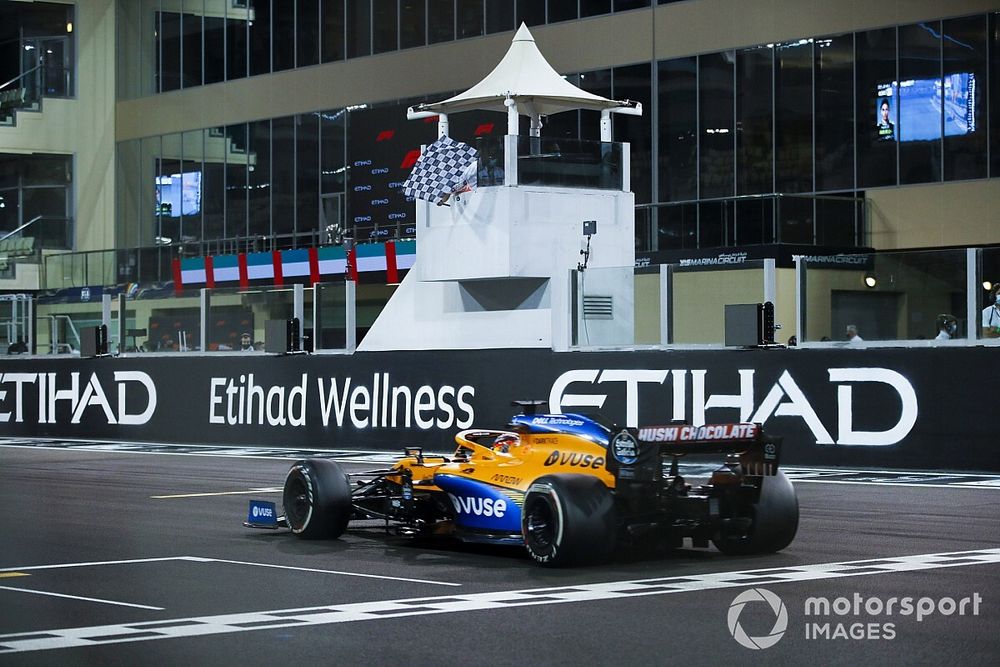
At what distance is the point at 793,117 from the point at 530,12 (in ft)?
28.6

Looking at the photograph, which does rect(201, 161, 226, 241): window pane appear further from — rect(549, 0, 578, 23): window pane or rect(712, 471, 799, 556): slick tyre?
rect(712, 471, 799, 556): slick tyre

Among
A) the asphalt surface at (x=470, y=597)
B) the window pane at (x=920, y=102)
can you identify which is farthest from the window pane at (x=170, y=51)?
the asphalt surface at (x=470, y=597)

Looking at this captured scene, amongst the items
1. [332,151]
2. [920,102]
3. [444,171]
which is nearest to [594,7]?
[920,102]

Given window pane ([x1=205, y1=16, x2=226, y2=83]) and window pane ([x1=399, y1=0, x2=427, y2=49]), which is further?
window pane ([x1=205, y1=16, x2=226, y2=83])

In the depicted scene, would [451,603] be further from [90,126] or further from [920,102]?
[90,126]

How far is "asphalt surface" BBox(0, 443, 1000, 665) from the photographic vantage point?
8109mm

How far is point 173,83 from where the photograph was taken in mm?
56438

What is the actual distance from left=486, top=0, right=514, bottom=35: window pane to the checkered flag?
717 inches

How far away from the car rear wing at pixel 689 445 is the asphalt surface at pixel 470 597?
688mm

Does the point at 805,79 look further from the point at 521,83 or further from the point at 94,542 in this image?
the point at 94,542

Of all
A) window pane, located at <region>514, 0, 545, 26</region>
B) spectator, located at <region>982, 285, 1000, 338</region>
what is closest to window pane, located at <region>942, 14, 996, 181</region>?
window pane, located at <region>514, 0, 545, 26</region>

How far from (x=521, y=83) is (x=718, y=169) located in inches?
507

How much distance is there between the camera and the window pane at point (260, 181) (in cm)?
5284

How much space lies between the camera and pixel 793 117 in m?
40.3
